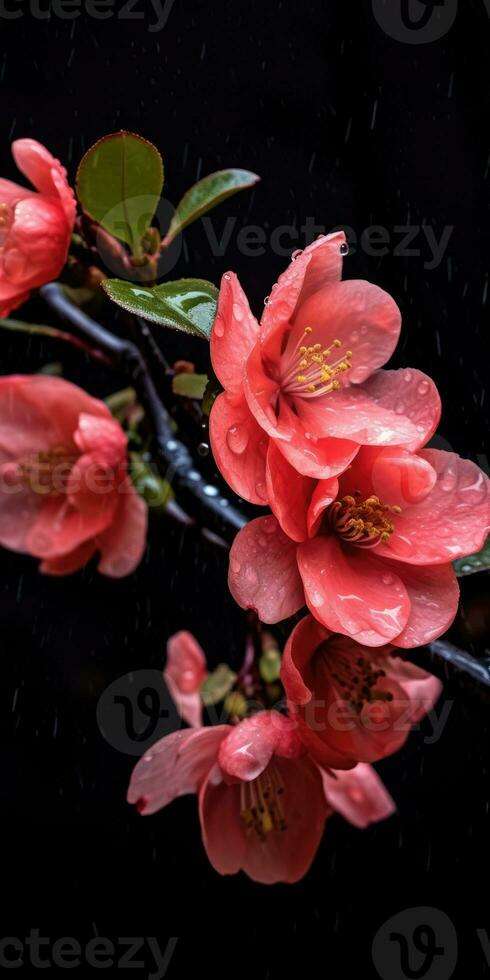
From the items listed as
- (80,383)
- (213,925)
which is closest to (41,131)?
(80,383)

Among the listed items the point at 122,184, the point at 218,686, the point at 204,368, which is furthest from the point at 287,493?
the point at 204,368

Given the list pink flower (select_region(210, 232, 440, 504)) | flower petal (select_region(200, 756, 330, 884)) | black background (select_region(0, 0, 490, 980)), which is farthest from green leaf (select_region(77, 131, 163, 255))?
black background (select_region(0, 0, 490, 980))

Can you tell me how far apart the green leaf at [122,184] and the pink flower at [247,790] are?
0.30 m

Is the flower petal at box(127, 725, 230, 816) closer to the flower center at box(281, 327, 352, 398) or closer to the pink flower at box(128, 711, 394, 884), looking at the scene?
the pink flower at box(128, 711, 394, 884)

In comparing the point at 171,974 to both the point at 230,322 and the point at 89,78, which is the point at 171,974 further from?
the point at 89,78

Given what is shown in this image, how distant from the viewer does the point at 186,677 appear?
840mm

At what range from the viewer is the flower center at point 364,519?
448 millimetres

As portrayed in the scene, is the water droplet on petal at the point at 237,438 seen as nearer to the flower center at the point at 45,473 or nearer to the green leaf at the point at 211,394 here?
the green leaf at the point at 211,394

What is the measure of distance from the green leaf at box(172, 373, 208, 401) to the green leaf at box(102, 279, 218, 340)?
3.0 inches

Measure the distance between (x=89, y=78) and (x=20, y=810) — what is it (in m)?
1.03

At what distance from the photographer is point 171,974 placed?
1.14 meters

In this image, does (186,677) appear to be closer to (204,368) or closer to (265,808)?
(265,808)

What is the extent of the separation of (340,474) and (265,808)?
0.78 feet

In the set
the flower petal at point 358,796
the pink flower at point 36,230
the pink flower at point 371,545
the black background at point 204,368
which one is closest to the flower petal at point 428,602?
the pink flower at point 371,545
